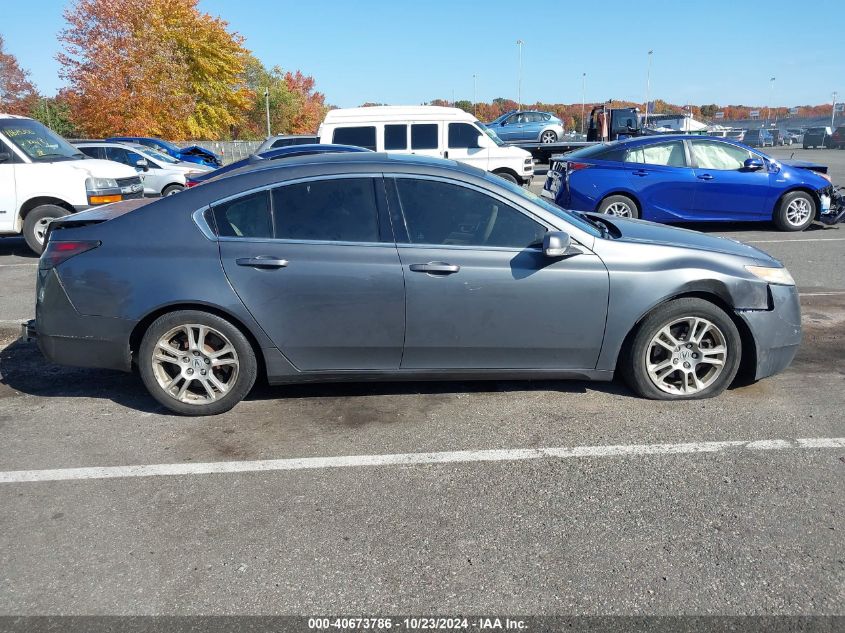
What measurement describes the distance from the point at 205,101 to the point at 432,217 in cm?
4233

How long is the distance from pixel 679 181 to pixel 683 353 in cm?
746

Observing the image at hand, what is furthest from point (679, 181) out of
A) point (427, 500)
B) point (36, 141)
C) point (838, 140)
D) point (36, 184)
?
point (838, 140)

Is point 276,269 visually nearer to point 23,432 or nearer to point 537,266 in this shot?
point 537,266

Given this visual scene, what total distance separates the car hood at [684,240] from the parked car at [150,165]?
1299 cm

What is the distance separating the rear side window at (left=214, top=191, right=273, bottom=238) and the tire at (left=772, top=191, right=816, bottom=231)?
1011 cm

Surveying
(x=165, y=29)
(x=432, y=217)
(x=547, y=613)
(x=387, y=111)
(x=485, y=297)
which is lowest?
(x=547, y=613)

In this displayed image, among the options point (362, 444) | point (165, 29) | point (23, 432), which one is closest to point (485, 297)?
point (362, 444)

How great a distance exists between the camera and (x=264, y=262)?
418cm

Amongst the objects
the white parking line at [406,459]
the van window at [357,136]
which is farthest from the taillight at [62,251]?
the van window at [357,136]

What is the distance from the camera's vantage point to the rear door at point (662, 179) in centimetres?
1108

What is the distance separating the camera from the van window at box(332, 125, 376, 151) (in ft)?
46.9

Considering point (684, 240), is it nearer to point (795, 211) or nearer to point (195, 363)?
point (195, 363)

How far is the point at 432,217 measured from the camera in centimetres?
430

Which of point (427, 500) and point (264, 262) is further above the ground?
point (264, 262)
